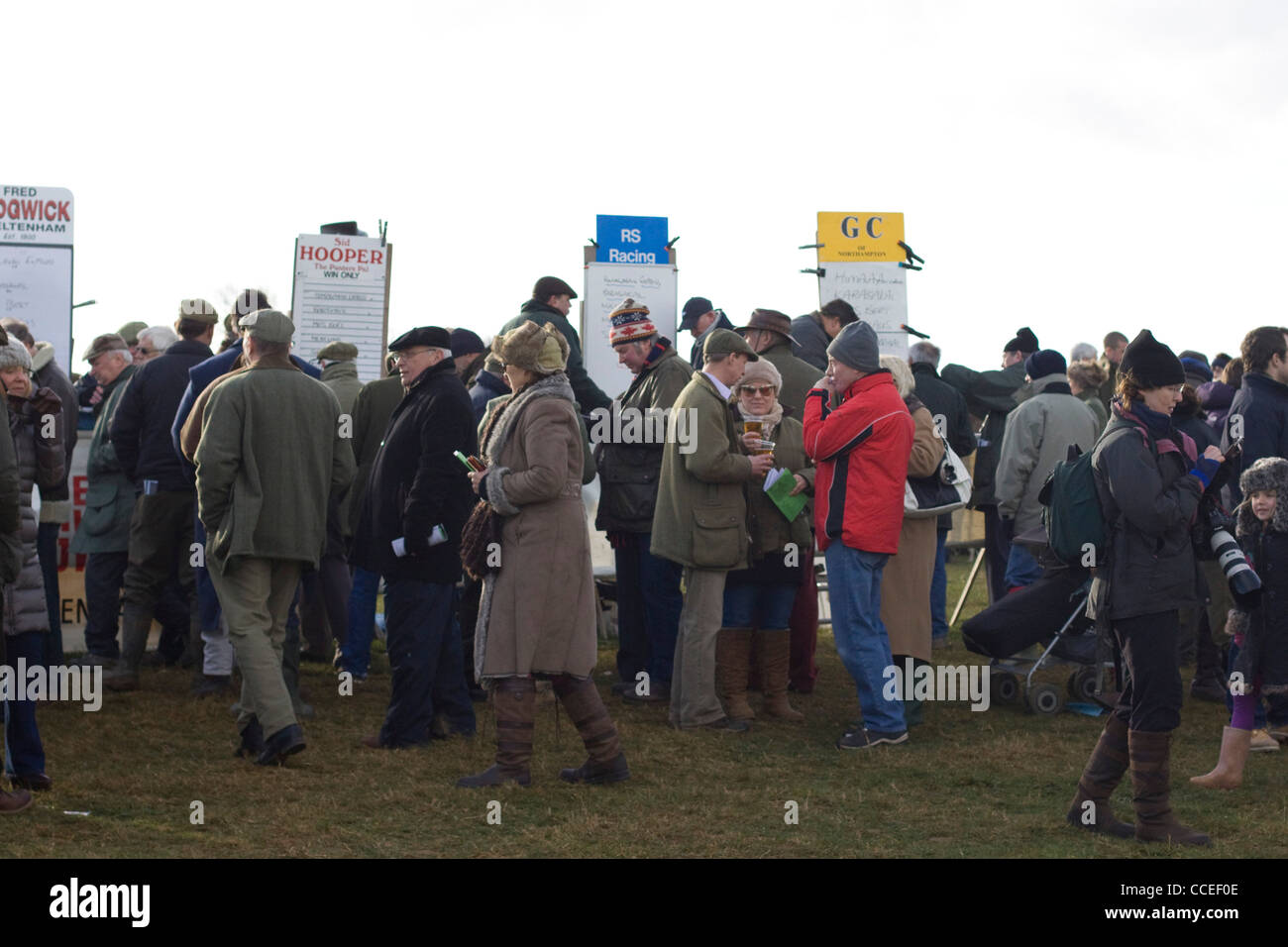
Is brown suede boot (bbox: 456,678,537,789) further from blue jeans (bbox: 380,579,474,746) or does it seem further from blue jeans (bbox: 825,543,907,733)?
blue jeans (bbox: 825,543,907,733)

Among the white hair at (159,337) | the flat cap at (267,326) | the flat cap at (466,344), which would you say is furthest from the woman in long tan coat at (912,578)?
the white hair at (159,337)

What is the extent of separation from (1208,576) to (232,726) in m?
5.92

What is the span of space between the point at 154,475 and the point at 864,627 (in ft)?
13.6

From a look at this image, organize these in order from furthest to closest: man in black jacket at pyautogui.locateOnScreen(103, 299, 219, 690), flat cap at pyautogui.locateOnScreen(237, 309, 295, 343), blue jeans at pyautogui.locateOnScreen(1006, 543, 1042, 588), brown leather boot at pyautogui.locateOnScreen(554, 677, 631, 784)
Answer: blue jeans at pyautogui.locateOnScreen(1006, 543, 1042, 588)
man in black jacket at pyautogui.locateOnScreen(103, 299, 219, 690)
flat cap at pyautogui.locateOnScreen(237, 309, 295, 343)
brown leather boot at pyautogui.locateOnScreen(554, 677, 631, 784)

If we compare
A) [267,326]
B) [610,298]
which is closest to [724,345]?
[267,326]

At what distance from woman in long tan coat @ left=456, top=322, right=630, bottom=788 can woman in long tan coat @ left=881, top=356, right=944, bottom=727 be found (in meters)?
2.17

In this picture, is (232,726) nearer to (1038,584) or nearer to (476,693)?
(476,693)

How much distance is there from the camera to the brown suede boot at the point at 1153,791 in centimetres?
611

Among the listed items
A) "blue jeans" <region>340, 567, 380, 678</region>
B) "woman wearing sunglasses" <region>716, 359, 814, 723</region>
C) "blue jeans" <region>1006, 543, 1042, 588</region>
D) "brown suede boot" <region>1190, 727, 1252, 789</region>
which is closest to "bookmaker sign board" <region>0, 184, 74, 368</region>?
"blue jeans" <region>340, 567, 380, 678</region>

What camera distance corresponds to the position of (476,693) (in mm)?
9453

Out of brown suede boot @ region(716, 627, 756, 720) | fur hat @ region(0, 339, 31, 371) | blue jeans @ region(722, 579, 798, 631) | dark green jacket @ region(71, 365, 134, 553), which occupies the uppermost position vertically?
fur hat @ region(0, 339, 31, 371)

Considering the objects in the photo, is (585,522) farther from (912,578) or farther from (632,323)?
(912,578)

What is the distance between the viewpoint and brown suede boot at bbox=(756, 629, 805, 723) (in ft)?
29.5
